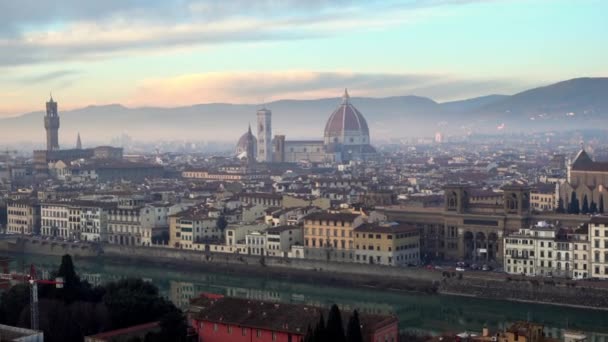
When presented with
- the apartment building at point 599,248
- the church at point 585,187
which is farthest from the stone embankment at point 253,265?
the church at point 585,187

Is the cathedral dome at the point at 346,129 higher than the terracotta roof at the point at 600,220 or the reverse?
higher

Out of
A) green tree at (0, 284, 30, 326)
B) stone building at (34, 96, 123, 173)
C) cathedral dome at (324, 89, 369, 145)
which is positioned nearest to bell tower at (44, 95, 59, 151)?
stone building at (34, 96, 123, 173)

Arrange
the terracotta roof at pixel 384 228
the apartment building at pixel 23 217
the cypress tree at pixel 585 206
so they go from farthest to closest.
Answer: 1. the apartment building at pixel 23 217
2. the cypress tree at pixel 585 206
3. the terracotta roof at pixel 384 228

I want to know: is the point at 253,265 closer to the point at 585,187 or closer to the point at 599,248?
the point at 599,248

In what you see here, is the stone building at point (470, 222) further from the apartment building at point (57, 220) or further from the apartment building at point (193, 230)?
the apartment building at point (57, 220)

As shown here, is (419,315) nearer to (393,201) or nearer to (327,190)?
(393,201)

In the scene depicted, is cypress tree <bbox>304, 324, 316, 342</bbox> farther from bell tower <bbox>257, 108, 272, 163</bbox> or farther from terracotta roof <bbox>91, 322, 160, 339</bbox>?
bell tower <bbox>257, 108, 272, 163</bbox>
